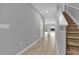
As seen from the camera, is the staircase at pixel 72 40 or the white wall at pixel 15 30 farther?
the white wall at pixel 15 30

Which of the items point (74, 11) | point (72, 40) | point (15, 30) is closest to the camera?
point (72, 40)

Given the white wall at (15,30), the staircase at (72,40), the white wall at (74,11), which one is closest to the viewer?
the staircase at (72,40)

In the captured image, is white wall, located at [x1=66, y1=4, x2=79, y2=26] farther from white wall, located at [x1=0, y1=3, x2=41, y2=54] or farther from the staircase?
white wall, located at [x1=0, y1=3, x2=41, y2=54]

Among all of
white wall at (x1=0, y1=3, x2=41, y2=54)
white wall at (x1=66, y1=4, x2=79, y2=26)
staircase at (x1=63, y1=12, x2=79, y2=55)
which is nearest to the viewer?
staircase at (x1=63, y1=12, x2=79, y2=55)

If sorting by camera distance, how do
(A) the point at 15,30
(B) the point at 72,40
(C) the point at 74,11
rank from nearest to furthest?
1. (B) the point at 72,40
2. (C) the point at 74,11
3. (A) the point at 15,30

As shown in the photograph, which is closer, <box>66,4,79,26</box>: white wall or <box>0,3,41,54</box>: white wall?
<box>66,4,79,26</box>: white wall

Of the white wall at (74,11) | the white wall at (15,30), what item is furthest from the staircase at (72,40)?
the white wall at (15,30)

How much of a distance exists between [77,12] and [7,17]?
128 centimetres

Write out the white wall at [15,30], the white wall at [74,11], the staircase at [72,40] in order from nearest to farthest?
the staircase at [72,40] < the white wall at [74,11] < the white wall at [15,30]

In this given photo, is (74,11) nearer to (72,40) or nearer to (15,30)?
(72,40)

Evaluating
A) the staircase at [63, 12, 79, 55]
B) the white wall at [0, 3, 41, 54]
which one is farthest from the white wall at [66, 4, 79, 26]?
the white wall at [0, 3, 41, 54]

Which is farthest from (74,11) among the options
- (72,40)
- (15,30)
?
(15,30)

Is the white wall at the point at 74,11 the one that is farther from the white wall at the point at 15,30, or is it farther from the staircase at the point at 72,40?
the white wall at the point at 15,30
